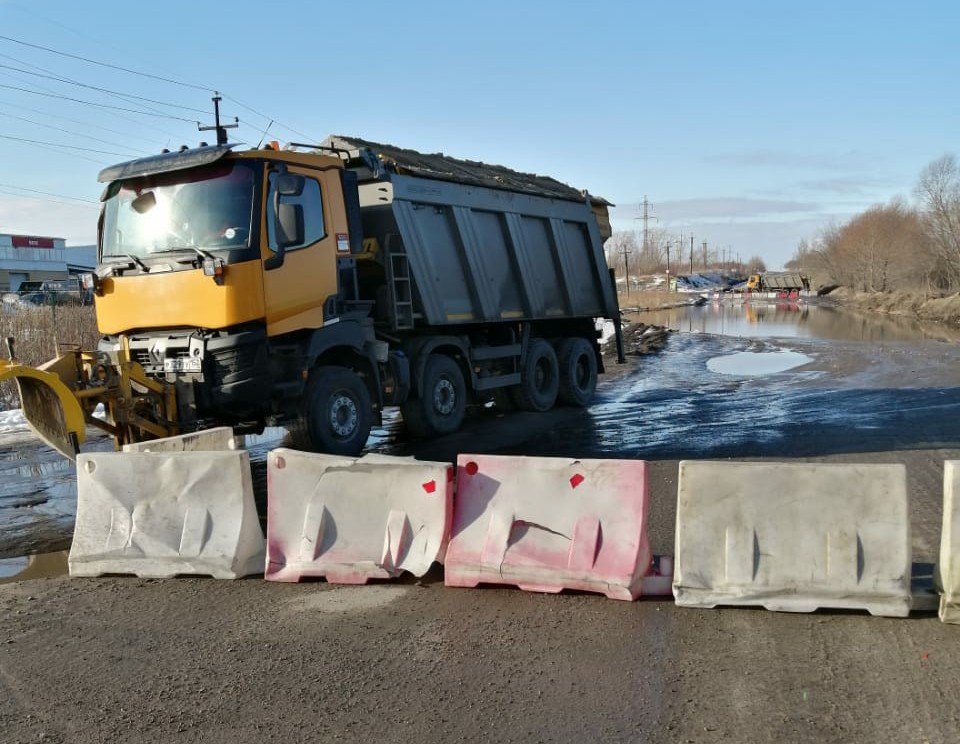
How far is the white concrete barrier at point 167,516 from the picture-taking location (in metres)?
5.60

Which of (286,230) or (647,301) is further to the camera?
(647,301)

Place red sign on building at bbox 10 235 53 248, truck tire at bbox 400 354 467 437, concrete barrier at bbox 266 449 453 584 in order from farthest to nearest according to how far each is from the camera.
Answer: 1. red sign on building at bbox 10 235 53 248
2. truck tire at bbox 400 354 467 437
3. concrete barrier at bbox 266 449 453 584

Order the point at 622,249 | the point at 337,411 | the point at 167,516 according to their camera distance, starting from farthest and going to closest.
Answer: the point at 622,249, the point at 337,411, the point at 167,516

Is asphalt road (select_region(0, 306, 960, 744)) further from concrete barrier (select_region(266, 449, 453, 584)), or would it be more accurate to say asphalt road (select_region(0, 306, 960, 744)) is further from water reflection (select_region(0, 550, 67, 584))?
water reflection (select_region(0, 550, 67, 584))

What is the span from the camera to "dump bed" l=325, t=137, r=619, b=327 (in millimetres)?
10094

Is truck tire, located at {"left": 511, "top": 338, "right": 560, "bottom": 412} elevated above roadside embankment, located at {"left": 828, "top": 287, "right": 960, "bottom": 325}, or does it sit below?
above

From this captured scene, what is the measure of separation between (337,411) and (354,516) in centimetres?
348

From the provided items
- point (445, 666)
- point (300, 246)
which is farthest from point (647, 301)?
point (445, 666)

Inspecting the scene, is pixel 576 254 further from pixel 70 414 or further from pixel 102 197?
pixel 70 414

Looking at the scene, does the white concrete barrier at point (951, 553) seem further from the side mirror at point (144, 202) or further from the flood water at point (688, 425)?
the side mirror at point (144, 202)

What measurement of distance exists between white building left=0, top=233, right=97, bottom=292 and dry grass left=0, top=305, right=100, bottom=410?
58695 mm

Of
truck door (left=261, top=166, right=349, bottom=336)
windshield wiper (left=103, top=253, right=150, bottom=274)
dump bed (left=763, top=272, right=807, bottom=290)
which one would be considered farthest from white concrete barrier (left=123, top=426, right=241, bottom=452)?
dump bed (left=763, top=272, right=807, bottom=290)

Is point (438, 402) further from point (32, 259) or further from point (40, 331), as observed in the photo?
point (32, 259)

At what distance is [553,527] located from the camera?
514 centimetres
